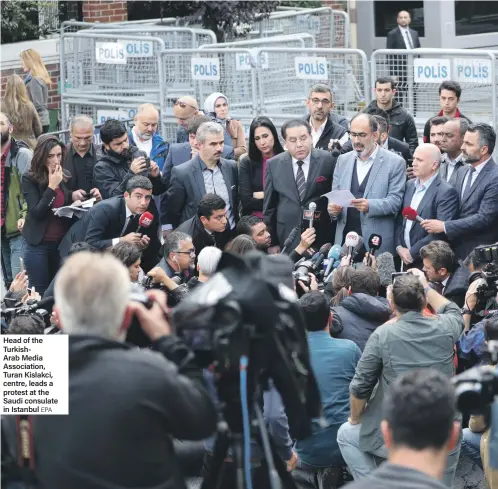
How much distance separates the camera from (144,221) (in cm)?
861

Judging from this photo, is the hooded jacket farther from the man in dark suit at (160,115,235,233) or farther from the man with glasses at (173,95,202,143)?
the man with glasses at (173,95,202,143)

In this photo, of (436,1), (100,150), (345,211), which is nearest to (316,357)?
(345,211)

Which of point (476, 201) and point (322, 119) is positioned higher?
point (322, 119)

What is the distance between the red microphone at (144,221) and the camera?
8.60 meters

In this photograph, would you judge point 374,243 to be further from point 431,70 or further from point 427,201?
point 431,70

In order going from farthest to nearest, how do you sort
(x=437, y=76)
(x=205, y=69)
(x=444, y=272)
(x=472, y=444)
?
(x=205, y=69) < (x=437, y=76) < (x=444, y=272) < (x=472, y=444)

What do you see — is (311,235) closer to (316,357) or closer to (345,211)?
(345,211)

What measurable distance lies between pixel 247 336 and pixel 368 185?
17.4 ft

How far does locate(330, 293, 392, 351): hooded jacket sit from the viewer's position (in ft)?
22.4

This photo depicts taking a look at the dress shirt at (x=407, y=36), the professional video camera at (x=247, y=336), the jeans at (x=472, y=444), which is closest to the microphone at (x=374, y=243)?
the jeans at (x=472, y=444)

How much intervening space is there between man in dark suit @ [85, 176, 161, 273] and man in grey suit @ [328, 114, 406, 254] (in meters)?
1.30

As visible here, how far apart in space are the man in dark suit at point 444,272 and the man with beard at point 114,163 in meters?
2.56

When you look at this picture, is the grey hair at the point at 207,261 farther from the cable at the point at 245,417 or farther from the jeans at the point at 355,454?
the cable at the point at 245,417

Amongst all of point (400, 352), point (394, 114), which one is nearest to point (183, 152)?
point (394, 114)
